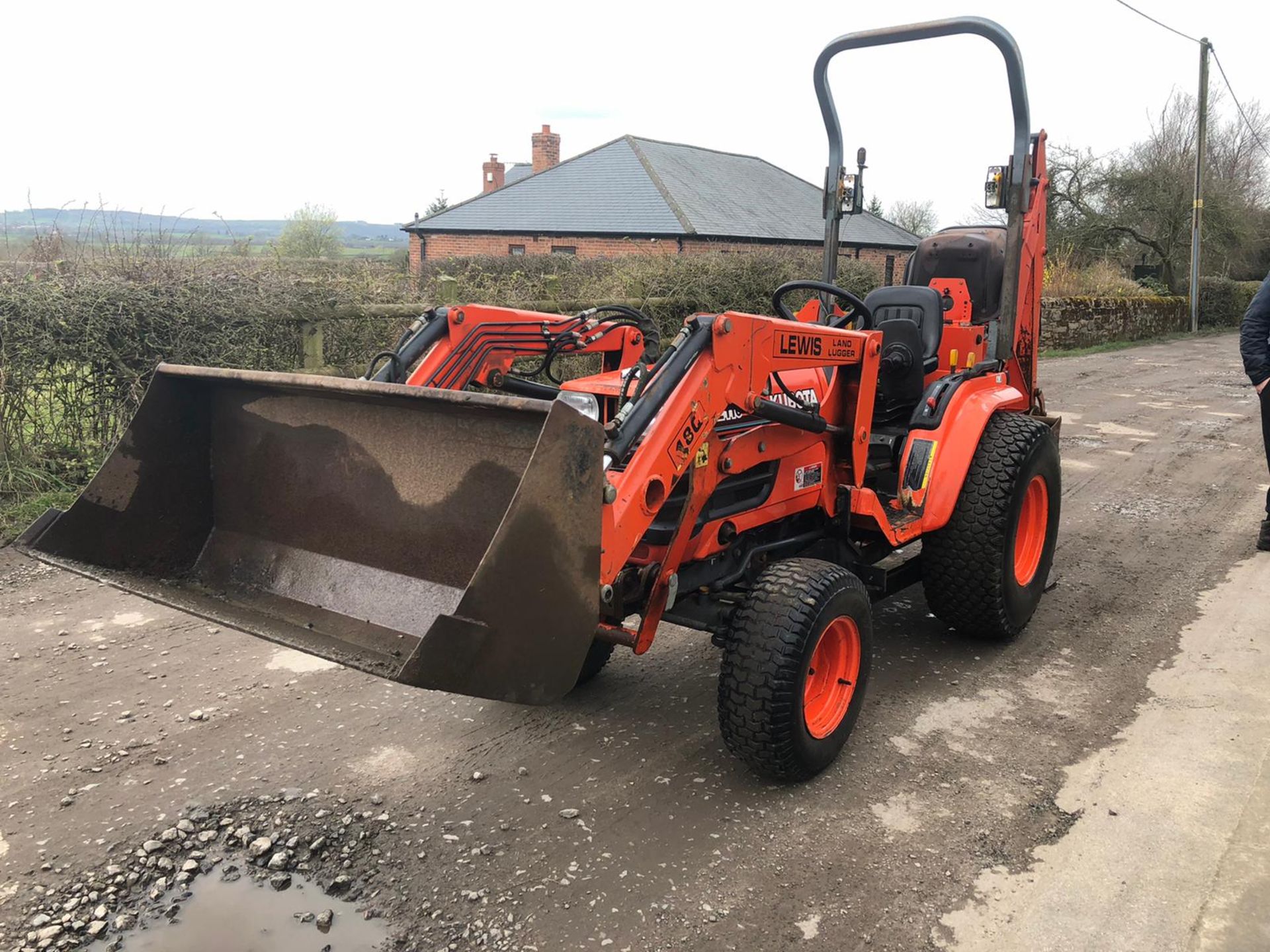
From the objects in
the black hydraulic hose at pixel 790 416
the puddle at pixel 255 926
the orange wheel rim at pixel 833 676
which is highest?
the black hydraulic hose at pixel 790 416

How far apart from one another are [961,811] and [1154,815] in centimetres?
61

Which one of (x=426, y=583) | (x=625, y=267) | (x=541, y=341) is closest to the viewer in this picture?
(x=426, y=583)

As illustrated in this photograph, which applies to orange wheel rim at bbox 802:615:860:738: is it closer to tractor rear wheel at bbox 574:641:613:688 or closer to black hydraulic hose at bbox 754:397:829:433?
black hydraulic hose at bbox 754:397:829:433

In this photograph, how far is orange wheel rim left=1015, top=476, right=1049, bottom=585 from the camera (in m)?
4.84

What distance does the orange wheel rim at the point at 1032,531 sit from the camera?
4.84m

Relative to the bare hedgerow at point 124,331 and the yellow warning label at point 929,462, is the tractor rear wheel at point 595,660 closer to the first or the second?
the yellow warning label at point 929,462

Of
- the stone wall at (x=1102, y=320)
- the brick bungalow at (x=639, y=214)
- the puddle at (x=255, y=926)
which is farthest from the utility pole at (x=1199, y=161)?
the puddle at (x=255, y=926)

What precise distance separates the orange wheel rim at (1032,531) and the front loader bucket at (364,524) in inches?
114

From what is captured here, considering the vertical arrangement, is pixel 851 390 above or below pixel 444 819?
above

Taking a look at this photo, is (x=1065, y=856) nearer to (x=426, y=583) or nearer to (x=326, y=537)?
Answer: (x=426, y=583)

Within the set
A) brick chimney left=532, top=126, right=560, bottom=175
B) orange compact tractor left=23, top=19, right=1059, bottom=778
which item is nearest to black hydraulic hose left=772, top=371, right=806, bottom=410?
orange compact tractor left=23, top=19, right=1059, bottom=778

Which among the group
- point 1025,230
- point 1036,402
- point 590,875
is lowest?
point 590,875

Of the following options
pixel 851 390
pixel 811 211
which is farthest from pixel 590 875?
pixel 811 211

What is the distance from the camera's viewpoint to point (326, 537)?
133 inches
